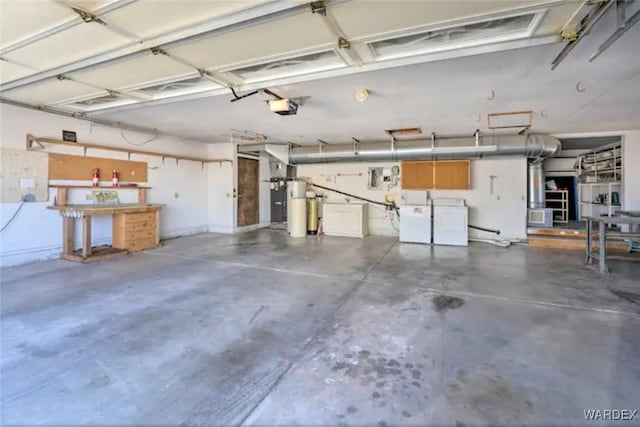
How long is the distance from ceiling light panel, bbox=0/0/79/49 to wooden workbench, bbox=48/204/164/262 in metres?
2.88

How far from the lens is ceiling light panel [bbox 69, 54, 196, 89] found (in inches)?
110

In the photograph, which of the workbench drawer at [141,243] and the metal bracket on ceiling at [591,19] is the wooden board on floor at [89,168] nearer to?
the workbench drawer at [141,243]

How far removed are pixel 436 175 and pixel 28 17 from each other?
6849 mm

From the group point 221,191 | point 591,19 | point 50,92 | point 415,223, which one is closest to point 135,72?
point 50,92

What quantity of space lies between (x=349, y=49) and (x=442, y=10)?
2.52 feet

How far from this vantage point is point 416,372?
6.26 ft

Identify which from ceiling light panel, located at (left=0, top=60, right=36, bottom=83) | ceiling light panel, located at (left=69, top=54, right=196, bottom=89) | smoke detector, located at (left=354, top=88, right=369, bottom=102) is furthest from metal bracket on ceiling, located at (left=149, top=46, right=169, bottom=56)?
smoke detector, located at (left=354, top=88, right=369, bottom=102)

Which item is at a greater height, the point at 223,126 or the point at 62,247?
the point at 223,126

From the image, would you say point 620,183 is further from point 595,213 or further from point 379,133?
point 379,133

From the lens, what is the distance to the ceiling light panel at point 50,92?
3.52 meters

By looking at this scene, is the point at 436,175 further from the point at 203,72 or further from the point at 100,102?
the point at 100,102

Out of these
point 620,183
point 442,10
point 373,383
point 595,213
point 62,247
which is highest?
point 442,10

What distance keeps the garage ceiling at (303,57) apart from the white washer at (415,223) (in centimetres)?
241

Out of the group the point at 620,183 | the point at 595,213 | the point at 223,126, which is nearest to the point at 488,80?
the point at 223,126
